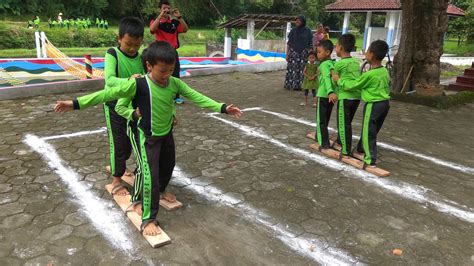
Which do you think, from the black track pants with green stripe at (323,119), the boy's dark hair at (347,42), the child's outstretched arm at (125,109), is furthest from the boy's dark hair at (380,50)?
the child's outstretched arm at (125,109)

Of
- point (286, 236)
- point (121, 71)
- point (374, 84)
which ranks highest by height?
point (121, 71)

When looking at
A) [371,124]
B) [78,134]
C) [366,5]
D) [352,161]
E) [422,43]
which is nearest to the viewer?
[371,124]

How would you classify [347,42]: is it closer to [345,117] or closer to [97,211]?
[345,117]

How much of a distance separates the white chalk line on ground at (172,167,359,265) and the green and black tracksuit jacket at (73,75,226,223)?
90 centimetres

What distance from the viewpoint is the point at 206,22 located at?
50.8 metres

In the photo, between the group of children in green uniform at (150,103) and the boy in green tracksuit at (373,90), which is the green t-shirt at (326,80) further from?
the boy in green tracksuit at (373,90)

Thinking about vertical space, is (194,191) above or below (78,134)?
below

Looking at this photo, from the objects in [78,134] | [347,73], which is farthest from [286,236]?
[78,134]

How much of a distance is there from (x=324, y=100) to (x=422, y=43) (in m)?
5.64

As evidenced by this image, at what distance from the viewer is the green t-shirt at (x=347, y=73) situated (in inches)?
190

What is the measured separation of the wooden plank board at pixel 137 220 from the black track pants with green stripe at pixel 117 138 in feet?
0.87

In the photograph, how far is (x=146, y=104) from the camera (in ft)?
9.95

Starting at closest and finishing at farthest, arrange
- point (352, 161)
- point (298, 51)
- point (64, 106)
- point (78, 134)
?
point (64, 106) → point (352, 161) → point (78, 134) → point (298, 51)

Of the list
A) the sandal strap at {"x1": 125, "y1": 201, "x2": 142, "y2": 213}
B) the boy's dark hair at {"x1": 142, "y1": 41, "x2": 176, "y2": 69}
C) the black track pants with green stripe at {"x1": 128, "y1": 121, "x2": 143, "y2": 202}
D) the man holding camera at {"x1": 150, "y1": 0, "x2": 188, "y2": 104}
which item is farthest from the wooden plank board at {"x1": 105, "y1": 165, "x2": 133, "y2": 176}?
the man holding camera at {"x1": 150, "y1": 0, "x2": 188, "y2": 104}
